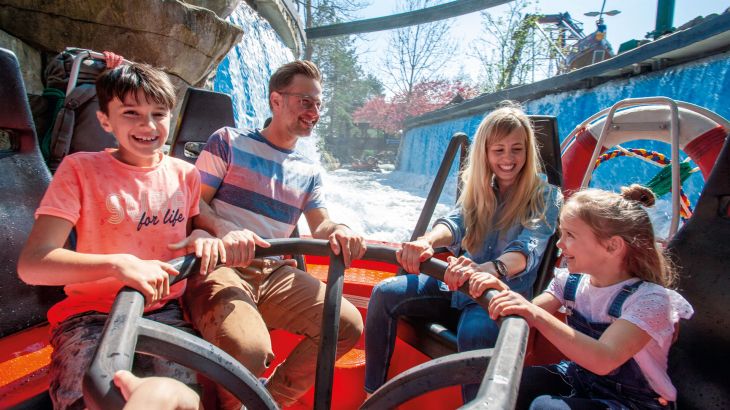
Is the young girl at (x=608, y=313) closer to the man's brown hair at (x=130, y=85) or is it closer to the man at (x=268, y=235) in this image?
the man at (x=268, y=235)

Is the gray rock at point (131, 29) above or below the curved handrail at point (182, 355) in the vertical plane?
above

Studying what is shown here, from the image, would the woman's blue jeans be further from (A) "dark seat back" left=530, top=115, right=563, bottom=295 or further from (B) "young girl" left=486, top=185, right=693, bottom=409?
(A) "dark seat back" left=530, top=115, right=563, bottom=295

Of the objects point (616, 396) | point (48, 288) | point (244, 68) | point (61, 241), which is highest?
point (244, 68)

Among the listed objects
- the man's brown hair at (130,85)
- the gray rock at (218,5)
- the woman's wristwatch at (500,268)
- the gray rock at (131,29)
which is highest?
the gray rock at (218,5)

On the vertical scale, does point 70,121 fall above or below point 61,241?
above

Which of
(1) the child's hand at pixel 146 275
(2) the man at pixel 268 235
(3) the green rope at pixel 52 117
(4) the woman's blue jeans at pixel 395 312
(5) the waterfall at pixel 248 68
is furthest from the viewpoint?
(5) the waterfall at pixel 248 68

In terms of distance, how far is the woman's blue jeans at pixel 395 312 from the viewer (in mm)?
1469

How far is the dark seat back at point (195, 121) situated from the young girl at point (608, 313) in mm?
1832

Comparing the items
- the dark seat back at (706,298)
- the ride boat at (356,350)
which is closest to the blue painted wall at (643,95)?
the ride boat at (356,350)

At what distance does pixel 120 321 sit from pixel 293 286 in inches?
31.7

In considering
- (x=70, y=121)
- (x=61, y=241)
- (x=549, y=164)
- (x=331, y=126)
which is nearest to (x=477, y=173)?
(x=549, y=164)

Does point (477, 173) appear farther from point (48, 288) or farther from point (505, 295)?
point (48, 288)

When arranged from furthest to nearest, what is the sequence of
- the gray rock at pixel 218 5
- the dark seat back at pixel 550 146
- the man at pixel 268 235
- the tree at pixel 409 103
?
the tree at pixel 409 103, the gray rock at pixel 218 5, the dark seat back at pixel 550 146, the man at pixel 268 235

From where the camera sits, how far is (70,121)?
2275mm
